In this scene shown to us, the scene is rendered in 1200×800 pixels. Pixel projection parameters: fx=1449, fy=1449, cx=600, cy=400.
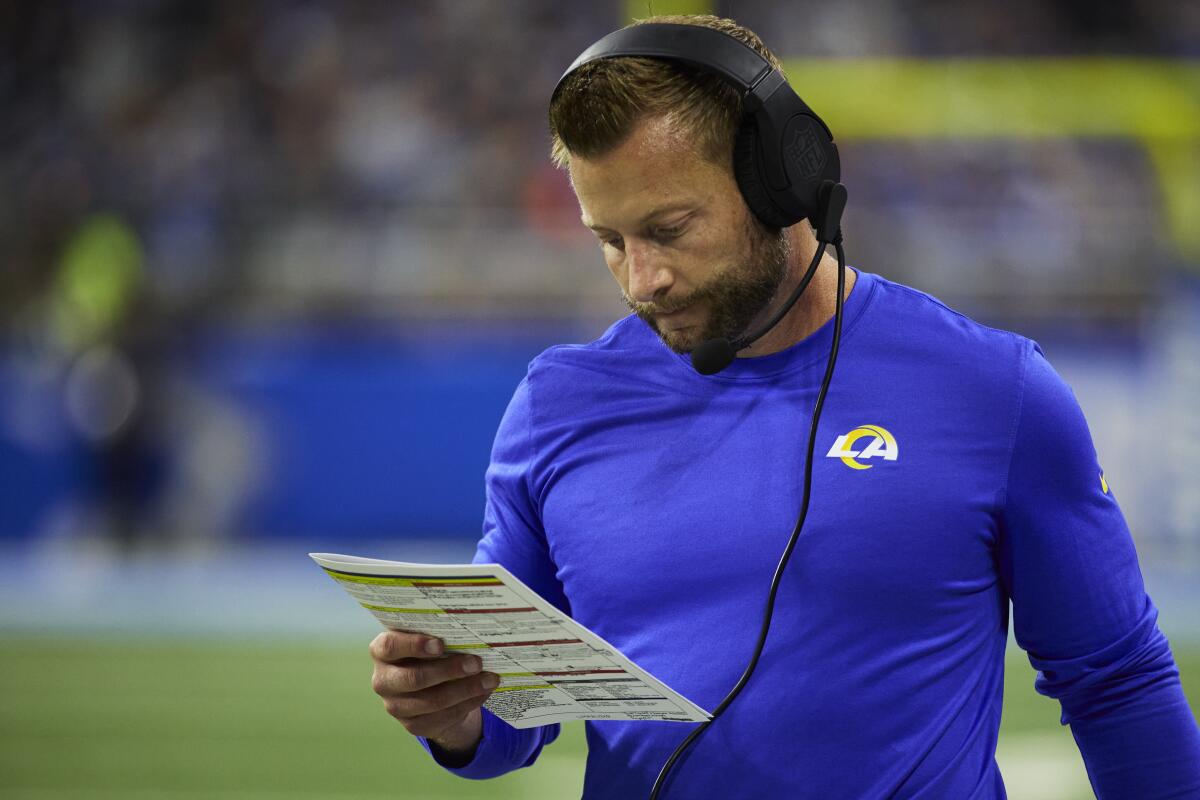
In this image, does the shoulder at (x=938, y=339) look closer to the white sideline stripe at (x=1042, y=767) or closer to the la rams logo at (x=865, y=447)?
the la rams logo at (x=865, y=447)

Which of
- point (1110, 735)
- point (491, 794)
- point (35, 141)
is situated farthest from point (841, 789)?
point (35, 141)

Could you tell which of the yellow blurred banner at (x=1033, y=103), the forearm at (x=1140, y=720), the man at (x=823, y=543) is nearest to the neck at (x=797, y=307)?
the man at (x=823, y=543)

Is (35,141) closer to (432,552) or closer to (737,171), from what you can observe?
(432,552)

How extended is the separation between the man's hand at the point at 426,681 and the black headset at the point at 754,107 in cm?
53

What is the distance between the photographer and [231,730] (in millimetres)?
4812

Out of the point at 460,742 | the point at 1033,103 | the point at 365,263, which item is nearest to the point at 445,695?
the point at 460,742

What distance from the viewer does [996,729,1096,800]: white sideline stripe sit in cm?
399

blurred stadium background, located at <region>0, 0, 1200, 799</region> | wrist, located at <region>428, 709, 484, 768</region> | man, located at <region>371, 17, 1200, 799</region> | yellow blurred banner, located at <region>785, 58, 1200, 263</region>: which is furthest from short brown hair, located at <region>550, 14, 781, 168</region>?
yellow blurred banner, located at <region>785, 58, 1200, 263</region>

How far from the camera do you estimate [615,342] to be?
1.58m

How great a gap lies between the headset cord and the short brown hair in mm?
172

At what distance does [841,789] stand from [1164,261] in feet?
23.4

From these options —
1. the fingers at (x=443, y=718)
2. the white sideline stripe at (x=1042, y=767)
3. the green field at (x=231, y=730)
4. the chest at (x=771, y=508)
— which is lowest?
the green field at (x=231, y=730)

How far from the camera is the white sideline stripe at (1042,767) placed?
3992 millimetres

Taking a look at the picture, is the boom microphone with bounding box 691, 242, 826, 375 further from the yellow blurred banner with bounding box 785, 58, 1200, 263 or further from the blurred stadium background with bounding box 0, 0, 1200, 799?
the yellow blurred banner with bounding box 785, 58, 1200, 263
